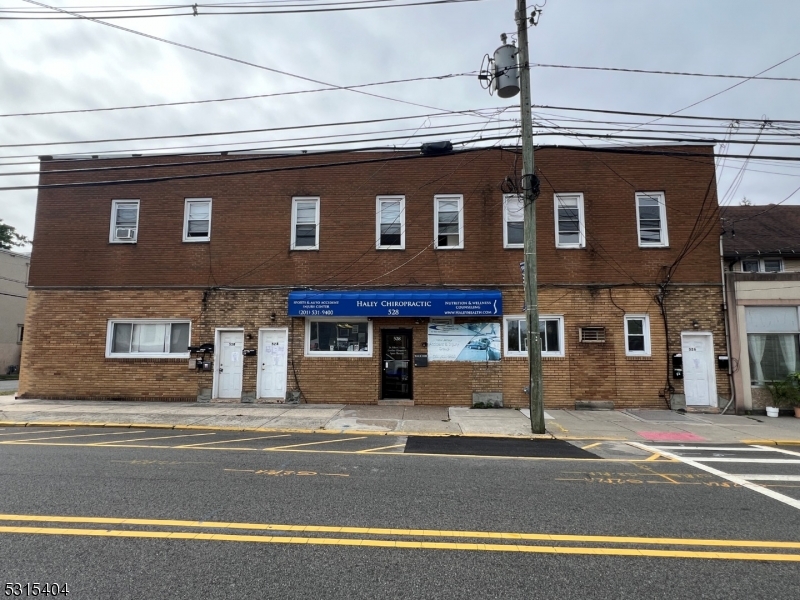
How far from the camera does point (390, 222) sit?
13688 mm

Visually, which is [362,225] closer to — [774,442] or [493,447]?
[493,447]

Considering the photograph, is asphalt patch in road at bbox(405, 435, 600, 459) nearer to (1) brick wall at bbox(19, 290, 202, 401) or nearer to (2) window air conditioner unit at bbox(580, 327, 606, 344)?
(2) window air conditioner unit at bbox(580, 327, 606, 344)

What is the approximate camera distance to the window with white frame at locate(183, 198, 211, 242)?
14031 millimetres

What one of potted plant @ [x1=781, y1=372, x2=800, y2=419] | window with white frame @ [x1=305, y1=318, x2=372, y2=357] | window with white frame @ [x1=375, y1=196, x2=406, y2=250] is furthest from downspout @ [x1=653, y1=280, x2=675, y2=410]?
window with white frame @ [x1=305, y1=318, x2=372, y2=357]

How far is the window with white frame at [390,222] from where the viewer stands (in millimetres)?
13578

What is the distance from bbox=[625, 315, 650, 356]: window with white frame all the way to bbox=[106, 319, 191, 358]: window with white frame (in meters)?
13.1

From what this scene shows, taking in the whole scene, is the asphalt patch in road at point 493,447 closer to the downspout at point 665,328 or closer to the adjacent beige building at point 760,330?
the downspout at point 665,328

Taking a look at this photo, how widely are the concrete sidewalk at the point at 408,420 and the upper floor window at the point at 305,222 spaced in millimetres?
4928

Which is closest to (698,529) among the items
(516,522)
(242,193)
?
(516,522)

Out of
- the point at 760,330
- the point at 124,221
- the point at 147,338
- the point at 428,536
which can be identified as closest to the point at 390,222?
the point at 147,338

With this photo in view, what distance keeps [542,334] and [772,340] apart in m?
6.52

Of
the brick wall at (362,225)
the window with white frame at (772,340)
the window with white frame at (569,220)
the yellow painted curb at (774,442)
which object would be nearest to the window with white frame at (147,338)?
the brick wall at (362,225)

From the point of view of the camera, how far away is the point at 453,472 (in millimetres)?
6531

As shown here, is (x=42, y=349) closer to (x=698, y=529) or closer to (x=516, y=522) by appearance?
(x=516, y=522)
